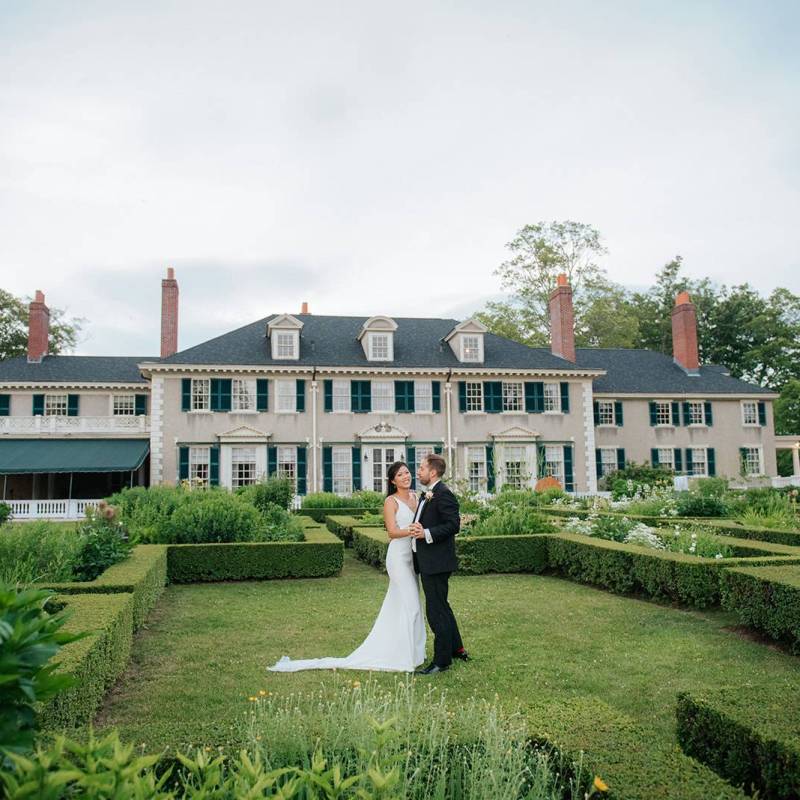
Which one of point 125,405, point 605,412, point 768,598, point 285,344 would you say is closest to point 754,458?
point 605,412

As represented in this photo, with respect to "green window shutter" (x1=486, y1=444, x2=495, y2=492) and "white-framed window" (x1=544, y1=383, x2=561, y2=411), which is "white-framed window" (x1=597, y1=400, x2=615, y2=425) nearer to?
"white-framed window" (x1=544, y1=383, x2=561, y2=411)

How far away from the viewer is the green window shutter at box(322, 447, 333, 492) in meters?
Answer: 28.7

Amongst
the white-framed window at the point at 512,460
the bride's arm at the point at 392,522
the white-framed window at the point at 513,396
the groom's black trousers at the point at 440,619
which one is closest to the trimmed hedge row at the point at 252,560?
the bride's arm at the point at 392,522

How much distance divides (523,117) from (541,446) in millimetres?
19916

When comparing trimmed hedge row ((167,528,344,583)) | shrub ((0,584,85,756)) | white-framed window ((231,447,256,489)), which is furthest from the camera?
white-framed window ((231,447,256,489))

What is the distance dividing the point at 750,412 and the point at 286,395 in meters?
22.8

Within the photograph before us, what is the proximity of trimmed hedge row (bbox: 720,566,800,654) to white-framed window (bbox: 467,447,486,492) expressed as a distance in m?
21.9

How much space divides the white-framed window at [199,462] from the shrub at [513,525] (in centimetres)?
1714

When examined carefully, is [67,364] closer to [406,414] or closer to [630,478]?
[406,414]

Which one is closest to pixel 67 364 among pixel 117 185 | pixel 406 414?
pixel 406 414

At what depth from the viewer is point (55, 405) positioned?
99.0 feet

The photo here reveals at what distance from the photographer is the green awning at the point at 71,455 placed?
87.3ft

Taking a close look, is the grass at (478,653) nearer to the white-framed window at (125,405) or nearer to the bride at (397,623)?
the bride at (397,623)

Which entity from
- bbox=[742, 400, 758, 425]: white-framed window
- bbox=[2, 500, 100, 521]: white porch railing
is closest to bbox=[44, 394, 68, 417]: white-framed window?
bbox=[2, 500, 100, 521]: white porch railing
